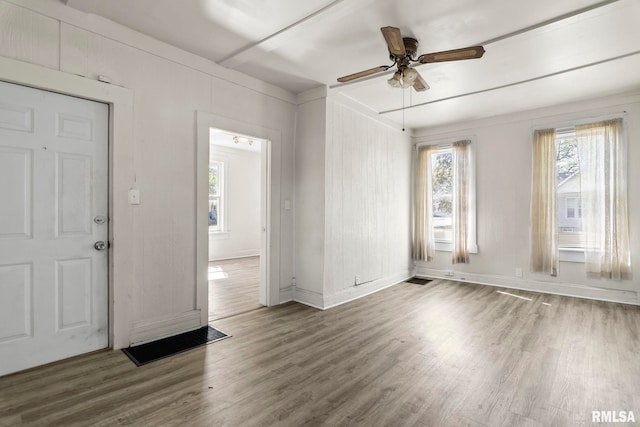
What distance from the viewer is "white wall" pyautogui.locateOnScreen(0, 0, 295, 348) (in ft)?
7.82

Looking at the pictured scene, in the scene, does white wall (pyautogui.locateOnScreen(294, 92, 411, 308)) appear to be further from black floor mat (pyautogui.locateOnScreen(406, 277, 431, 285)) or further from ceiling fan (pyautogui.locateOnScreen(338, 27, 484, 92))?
ceiling fan (pyautogui.locateOnScreen(338, 27, 484, 92))

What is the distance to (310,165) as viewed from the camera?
162 inches

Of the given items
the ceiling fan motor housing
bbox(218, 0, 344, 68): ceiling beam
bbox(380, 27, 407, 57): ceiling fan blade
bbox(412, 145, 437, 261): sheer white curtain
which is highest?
bbox(218, 0, 344, 68): ceiling beam

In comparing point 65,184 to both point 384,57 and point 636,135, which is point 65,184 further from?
point 636,135

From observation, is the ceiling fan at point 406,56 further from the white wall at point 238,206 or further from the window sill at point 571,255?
the white wall at point 238,206

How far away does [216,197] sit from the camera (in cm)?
783

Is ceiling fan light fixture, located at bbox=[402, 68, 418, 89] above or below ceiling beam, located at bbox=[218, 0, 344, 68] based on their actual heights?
below

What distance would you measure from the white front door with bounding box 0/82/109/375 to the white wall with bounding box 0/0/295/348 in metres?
0.20

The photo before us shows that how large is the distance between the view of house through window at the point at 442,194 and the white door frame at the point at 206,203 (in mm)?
3347

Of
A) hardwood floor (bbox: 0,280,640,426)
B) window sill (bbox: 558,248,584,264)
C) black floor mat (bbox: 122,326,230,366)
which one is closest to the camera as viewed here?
hardwood floor (bbox: 0,280,640,426)

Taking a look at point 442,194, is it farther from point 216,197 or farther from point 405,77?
point 216,197

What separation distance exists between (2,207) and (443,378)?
347cm

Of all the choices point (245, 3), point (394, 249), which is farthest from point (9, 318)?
point (394, 249)

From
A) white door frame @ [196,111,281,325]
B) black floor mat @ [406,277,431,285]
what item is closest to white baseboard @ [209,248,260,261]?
white door frame @ [196,111,281,325]
